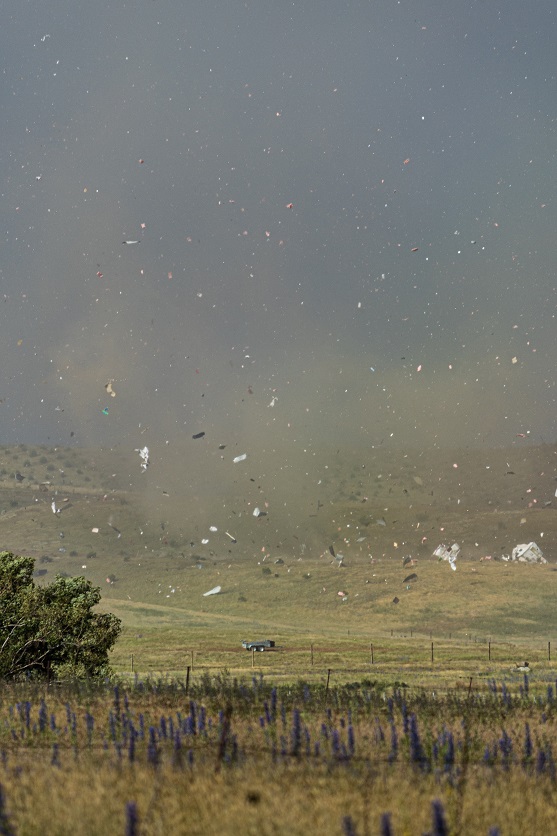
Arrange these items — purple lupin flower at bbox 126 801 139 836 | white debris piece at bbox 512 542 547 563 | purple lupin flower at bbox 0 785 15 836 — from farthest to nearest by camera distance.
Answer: white debris piece at bbox 512 542 547 563 < purple lupin flower at bbox 0 785 15 836 < purple lupin flower at bbox 126 801 139 836

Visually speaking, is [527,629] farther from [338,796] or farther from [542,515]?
[338,796]

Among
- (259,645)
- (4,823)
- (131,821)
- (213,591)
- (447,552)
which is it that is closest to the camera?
(131,821)

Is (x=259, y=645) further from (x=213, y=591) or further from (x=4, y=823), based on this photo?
(x=213, y=591)

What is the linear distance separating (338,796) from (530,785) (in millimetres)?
3340

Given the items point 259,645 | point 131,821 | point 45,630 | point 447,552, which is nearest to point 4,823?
point 131,821

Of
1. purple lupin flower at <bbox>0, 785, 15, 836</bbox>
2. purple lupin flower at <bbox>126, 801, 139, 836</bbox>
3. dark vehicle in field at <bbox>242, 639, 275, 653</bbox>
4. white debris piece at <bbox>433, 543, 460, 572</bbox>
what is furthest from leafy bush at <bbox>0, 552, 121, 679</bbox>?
white debris piece at <bbox>433, 543, 460, 572</bbox>

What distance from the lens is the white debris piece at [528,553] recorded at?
160 metres

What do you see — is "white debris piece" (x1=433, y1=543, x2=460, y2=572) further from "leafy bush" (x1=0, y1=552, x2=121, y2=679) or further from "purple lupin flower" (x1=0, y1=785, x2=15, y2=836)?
"purple lupin flower" (x1=0, y1=785, x2=15, y2=836)

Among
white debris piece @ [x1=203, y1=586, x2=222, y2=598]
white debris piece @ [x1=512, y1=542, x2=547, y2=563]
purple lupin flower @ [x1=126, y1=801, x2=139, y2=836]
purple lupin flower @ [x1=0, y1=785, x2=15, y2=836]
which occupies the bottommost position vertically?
purple lupin flower @ [x1=0, y1=785, x2=15, y2=836]

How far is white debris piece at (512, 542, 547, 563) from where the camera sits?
15988 cm

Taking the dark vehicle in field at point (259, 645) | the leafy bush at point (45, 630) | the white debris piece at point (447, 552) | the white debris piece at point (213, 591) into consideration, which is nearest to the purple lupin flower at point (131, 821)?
the leafy bush at point (45, 630)

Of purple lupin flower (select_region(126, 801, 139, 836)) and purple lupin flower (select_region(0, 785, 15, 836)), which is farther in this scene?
purple lupin flower (select_region(0, 785, 15, 836))

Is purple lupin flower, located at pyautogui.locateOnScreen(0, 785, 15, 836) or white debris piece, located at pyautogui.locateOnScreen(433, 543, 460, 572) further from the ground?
white debris piece, located at pyautogui.locateOnScreen(433, 543, 460, 572)

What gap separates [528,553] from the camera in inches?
6393
